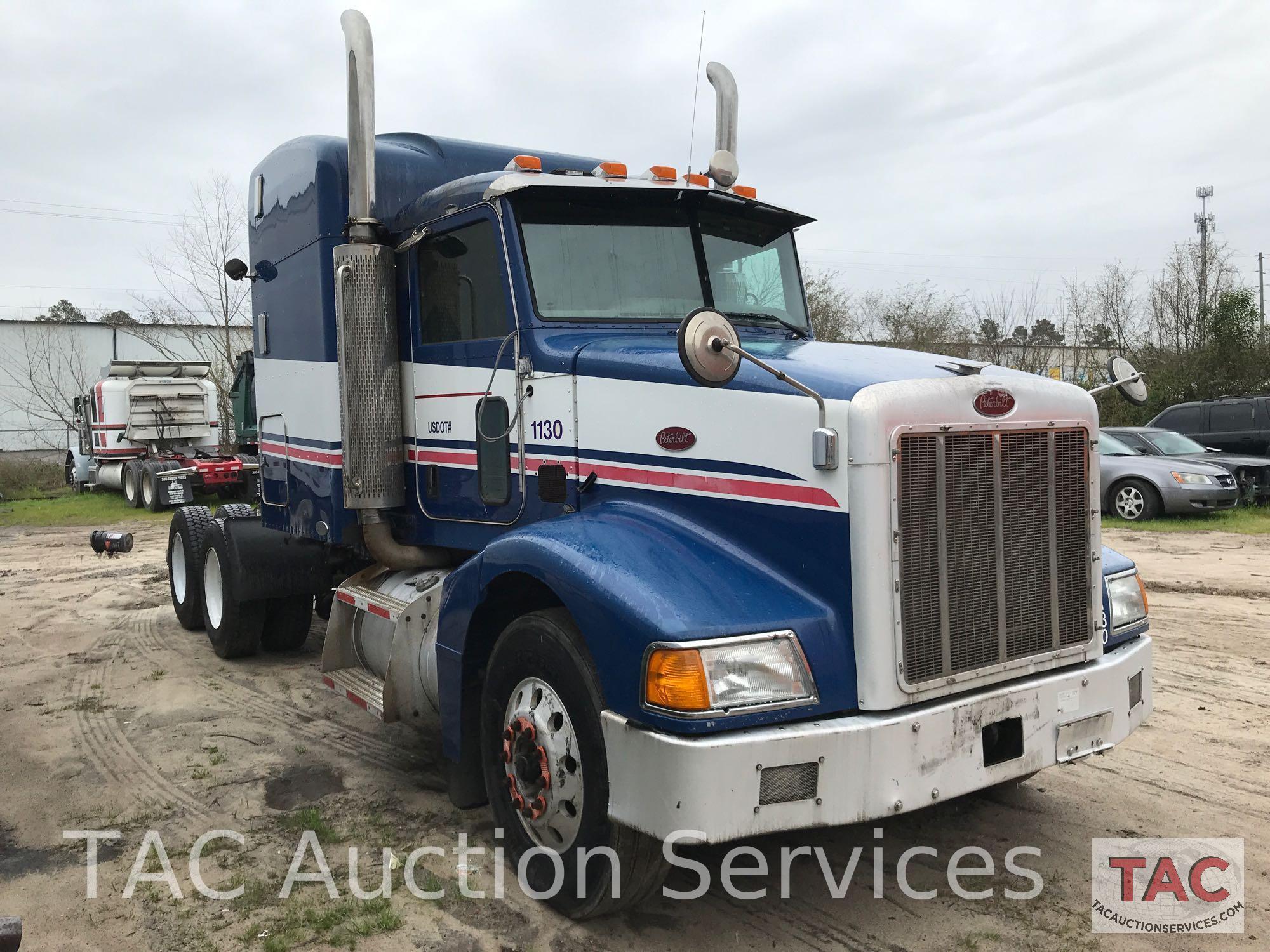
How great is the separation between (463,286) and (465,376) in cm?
44

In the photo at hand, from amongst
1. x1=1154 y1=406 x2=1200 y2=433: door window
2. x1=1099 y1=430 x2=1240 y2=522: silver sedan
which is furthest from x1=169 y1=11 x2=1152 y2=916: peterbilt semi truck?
x1=1154 y1=406 x2=1200 y2=433: door window

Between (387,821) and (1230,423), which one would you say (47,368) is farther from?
(387,821)

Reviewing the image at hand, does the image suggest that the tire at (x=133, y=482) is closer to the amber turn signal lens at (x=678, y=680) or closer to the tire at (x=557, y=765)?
the tire at (x=557, y=765)

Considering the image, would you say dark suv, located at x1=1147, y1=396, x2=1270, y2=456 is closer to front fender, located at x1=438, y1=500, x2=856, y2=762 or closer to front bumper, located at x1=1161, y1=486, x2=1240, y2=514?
front bumper, located at x1=1161, y1=486, x2=1240, y2=514

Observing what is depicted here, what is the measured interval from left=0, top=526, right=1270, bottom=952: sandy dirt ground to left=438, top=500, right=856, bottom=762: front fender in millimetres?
955

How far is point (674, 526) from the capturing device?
362cm

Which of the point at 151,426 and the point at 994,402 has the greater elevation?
the point at 151,426

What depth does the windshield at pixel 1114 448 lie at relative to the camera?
15140mm

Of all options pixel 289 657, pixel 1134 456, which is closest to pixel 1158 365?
pixel 1134 456

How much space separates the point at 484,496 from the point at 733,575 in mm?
1845

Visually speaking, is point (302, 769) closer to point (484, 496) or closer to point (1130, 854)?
point (484, 496)

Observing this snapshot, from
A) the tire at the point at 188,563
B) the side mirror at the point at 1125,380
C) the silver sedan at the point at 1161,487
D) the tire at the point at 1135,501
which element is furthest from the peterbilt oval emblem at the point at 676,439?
the tire at the point at 1135,501

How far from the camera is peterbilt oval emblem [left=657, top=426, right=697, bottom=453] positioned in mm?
3688

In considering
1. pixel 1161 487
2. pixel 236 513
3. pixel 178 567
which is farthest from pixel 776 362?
pixel 1161 487
